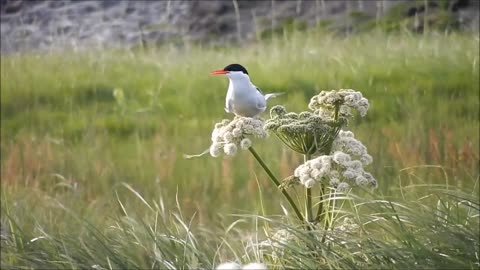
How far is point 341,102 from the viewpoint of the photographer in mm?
2449

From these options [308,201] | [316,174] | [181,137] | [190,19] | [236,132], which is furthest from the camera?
[190,19]

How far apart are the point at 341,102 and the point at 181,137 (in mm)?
3024

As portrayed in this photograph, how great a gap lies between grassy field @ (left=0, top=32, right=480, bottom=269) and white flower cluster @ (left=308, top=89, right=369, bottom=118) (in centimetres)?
47

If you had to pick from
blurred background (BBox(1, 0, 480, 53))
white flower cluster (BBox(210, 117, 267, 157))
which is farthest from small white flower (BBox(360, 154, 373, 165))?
blurred background (BBox(1, 0, 480, 53))

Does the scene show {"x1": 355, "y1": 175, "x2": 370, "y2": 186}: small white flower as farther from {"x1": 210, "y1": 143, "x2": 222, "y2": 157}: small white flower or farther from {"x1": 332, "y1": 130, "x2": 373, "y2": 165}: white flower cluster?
{"x1": 210, "y1": 143, "x2": 222, "y2": 157}: small white flower

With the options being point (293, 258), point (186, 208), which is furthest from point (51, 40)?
point (293, 258)

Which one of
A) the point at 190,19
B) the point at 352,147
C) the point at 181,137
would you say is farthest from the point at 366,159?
the point at 190,19

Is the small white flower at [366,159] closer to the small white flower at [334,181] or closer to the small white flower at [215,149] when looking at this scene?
the small white flower at [334,181]

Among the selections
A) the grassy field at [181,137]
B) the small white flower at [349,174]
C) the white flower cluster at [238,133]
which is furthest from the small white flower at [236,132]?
the grassy field at [181,137]

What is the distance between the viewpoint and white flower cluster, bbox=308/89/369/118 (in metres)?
2.39

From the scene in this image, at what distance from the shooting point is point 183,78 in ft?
20.4

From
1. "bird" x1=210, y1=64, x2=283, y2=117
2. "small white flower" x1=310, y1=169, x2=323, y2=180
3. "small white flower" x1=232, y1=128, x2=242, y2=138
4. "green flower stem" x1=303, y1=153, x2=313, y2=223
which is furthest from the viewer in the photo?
"bird" x1=210, y1=64, x2=283, y2=117

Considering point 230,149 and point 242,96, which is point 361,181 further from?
point 242,96

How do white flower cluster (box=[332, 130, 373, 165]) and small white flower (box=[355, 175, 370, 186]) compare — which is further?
white flower cluster (box=[332, 130, 373, 165])
